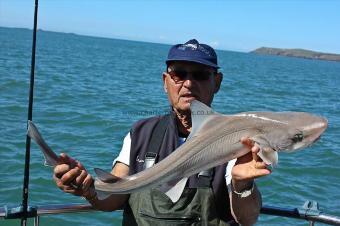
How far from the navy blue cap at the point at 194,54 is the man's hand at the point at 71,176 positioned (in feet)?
3.61

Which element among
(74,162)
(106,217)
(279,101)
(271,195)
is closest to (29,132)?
(74,162)

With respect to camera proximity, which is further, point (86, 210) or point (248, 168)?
point (86, 210)

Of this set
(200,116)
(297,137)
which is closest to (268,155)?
(297,137)

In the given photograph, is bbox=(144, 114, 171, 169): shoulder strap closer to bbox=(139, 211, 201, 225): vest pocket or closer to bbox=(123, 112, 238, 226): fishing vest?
bbox=(123, 112, 238, 226): fishing vest

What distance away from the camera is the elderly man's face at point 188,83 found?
12.0ft

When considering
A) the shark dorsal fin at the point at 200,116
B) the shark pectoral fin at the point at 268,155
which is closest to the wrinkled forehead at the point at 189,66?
the shark dorsal fin at the point at 200,116

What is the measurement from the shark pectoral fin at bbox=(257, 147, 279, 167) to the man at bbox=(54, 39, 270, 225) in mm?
159

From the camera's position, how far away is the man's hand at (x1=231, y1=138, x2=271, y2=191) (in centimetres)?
295

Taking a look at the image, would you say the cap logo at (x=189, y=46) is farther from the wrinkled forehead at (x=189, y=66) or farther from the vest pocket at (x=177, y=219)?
the vest pocket at (x=177, y=219)

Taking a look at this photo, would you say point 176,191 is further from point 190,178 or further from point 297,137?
point 297,137

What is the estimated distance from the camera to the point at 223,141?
2984 mm

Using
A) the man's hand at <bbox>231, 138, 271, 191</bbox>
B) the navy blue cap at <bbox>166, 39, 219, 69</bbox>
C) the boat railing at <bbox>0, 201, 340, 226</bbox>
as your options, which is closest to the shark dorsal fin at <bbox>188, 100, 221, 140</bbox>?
the man's hand at <bbox>231, 138, 271, 191</bbox>

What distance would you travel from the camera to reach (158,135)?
3.72 metres

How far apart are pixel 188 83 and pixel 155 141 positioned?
49 cm
